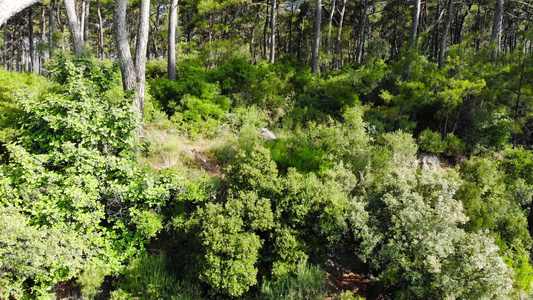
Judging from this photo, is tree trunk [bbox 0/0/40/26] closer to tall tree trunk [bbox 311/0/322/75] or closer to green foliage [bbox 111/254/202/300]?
green foliage [bbox 111/254/202/300]

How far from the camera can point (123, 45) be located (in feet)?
27.9

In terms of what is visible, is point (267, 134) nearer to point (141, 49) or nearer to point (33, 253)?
point (141, 49)

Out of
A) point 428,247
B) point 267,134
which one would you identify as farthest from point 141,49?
point 428,247

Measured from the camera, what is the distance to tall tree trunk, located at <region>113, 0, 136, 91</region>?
8312mm

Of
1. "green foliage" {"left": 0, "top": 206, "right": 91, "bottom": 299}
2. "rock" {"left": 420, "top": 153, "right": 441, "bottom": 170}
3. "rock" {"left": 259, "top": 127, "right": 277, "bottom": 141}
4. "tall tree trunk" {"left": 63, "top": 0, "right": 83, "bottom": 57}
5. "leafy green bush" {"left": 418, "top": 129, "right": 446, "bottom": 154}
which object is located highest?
"tall tree trunk" {"left": 63, "top": 0, "right": 83, "bottom": 57}

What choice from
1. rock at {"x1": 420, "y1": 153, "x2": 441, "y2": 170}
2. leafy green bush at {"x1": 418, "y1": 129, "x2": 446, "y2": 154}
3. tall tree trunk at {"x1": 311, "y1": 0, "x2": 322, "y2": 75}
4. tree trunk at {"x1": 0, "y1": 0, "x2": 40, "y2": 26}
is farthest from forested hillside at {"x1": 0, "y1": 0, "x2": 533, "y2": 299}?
tall tree trunk at {"x1": 311, "y1": 0, "x2": 322, "y2": 75}

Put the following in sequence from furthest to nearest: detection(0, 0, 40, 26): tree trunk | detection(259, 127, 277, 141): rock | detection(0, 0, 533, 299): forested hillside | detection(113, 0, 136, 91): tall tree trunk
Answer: detection(259, 127, 277, 141): rock
detection(113, 0, 136, 91): tall tree trunk
detection(0, 0, 533, 299): forested hillside
detection(0, 0, 40, 26): tree trunk

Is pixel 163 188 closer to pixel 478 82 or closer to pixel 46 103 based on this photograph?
pixel 46 103

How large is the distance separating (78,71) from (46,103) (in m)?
1.54

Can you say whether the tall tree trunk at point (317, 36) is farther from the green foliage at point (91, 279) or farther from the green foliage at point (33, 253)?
the green foliage at point (33, 253)

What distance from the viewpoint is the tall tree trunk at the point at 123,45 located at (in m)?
8.31

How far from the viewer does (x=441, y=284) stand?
5.34 meters

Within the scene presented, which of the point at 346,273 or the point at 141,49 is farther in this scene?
the point at 141,49

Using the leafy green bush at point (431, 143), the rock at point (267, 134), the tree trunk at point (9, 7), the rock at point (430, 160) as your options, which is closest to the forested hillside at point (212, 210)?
the tree trunk at point (9, 7)
